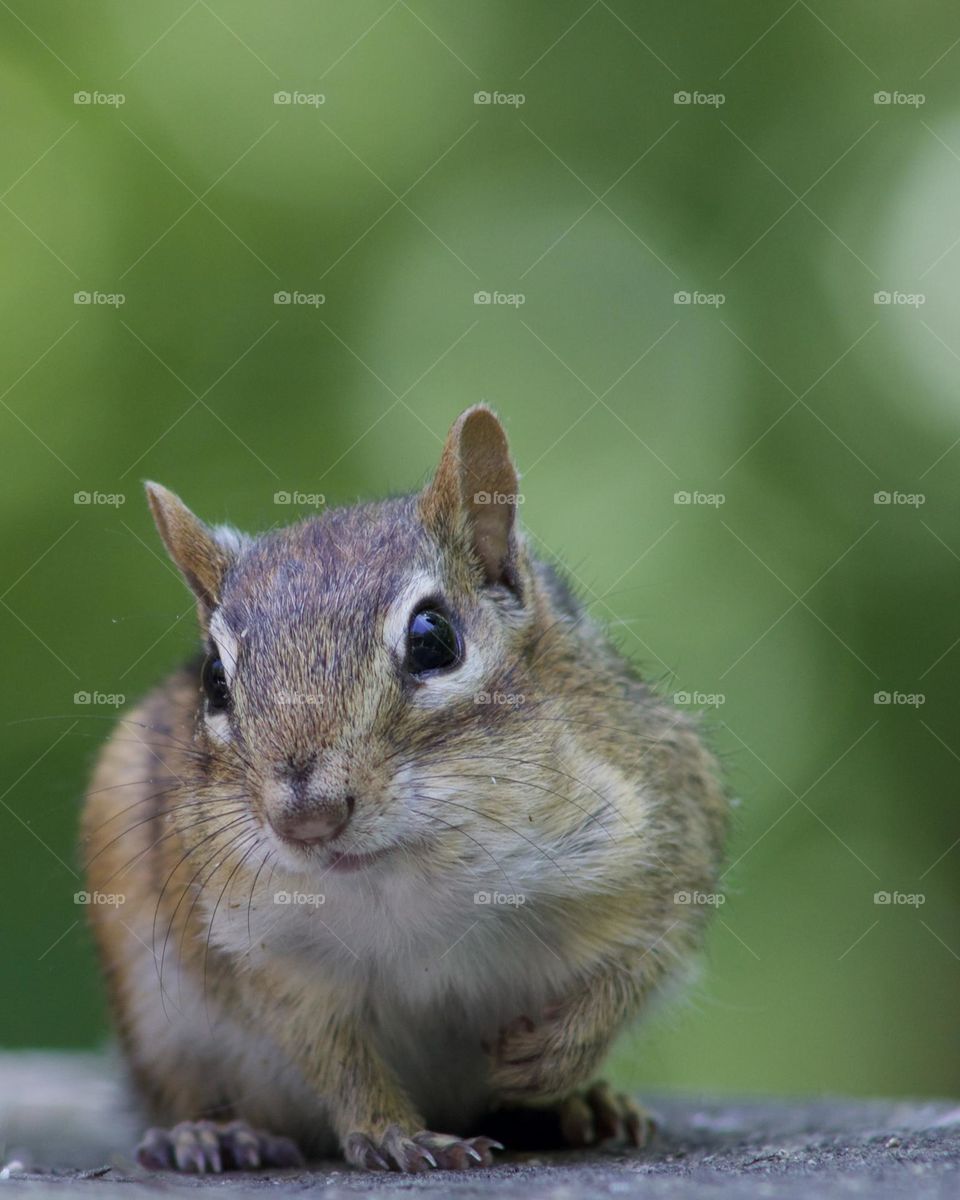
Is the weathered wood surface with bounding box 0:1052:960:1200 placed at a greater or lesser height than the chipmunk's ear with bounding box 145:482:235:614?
lesser

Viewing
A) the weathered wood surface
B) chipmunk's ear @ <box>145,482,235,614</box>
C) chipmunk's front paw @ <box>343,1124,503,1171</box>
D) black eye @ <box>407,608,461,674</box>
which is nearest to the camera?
the weathered wood surface

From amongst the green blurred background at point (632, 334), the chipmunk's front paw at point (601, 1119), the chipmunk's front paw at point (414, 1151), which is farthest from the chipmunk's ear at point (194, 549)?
the green blurred background at point (632, 334)

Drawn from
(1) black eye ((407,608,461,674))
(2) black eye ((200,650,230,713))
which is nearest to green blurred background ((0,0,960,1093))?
(2) black eye ((200,650,230,713))

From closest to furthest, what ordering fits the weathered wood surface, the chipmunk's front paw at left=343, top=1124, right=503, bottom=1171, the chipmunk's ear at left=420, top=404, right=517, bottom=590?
the weathered wood surface
the chipmunk's front paw at left=343, top=1124, right=503, bottom=1171
the chipmunk's ear at left=420, top=404, right=517, bottom=590

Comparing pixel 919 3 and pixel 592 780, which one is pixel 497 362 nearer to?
pixel 919 3

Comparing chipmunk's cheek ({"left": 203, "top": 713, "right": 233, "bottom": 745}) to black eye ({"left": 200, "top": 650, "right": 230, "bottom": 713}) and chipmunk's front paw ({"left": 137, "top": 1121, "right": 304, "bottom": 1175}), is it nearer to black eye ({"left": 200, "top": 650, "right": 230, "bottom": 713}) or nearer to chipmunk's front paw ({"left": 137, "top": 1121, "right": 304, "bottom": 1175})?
black eye ({"left": 200, "top": 650, "right": 230, "bottom": 713})

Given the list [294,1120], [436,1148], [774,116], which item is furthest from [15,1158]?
[774,116]

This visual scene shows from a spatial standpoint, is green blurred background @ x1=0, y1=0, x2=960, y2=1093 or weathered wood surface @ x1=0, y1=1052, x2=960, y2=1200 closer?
weathered wood surface @ x1=0, y1=1052, x2=960, y2=1200

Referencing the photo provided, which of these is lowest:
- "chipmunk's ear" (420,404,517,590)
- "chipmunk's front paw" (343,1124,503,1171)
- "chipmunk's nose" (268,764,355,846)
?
"chipmunk's front paw" (343,1124,503,1171)
